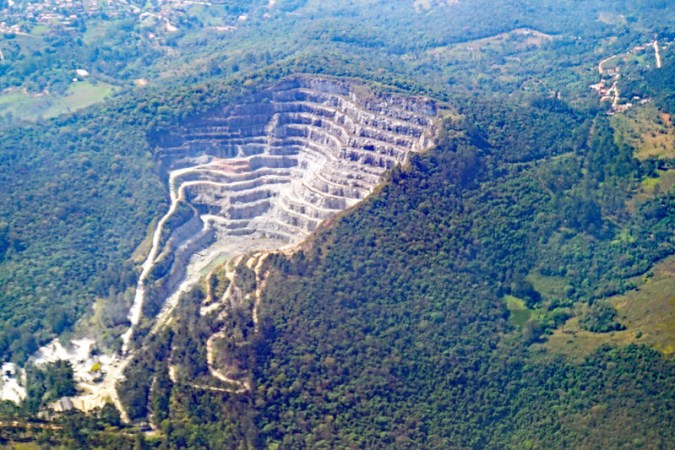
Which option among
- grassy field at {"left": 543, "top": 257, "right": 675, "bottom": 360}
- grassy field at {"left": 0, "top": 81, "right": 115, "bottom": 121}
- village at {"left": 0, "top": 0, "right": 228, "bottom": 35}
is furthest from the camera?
village at {"left": 0, "top": 0, "right": 228, "bottom": 35}

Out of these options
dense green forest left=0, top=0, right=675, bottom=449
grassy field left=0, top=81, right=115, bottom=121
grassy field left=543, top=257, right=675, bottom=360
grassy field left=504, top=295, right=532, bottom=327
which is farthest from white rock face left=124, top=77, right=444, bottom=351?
grassy field left=0, top=81, right=115, bottom=121

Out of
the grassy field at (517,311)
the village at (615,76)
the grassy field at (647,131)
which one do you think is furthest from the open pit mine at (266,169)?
the village at (615,76)

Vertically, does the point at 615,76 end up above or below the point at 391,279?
above

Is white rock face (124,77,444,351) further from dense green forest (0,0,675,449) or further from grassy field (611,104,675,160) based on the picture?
grassy field (611,104,675,160)

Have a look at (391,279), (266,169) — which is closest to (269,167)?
Result: (266,169)

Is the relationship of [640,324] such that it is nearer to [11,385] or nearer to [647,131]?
[647,131]

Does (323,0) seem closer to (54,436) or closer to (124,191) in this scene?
(124,191)
